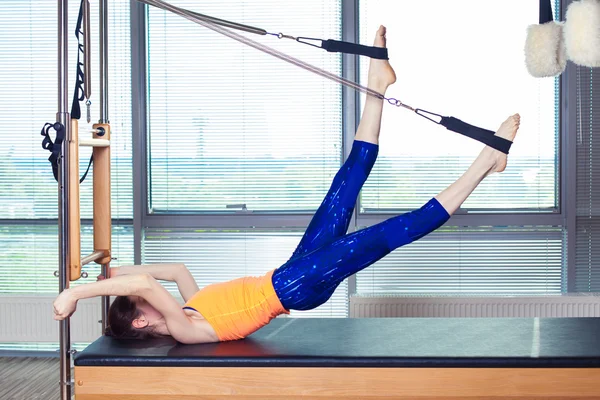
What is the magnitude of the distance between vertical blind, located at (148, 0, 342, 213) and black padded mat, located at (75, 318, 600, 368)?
1.41m

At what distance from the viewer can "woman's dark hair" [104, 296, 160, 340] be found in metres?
2.40

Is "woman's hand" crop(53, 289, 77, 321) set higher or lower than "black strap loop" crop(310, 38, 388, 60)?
lower

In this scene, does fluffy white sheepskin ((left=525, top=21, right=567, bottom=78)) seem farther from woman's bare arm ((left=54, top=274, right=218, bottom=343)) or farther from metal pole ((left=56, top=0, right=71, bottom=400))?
metal pole ((left=56, top=0, right=71, bottom=400))

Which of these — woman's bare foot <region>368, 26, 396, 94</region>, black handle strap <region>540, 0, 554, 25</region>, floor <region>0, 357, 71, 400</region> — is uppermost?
black handle strap <region>540, 0, 554, 25</region>

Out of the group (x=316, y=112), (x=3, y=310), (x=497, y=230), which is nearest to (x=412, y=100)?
(x=316, y=112)

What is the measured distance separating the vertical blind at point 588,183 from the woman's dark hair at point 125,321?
2493 millimetres

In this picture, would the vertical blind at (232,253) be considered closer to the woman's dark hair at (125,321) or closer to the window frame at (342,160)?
the window frame at (342,160)

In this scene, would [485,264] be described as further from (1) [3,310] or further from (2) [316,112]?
(1) [3,310]

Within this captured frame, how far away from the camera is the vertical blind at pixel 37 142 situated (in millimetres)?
3934

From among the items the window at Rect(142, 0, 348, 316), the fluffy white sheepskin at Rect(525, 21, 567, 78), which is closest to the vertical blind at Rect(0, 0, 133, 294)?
the window at Rect(142, 0, 348, 316)

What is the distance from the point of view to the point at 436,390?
2143 mm

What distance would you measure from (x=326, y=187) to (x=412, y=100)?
68 centimetres

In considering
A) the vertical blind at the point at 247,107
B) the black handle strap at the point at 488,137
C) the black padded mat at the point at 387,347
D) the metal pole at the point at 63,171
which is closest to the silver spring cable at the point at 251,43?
the black handle strap at the point at 488,137

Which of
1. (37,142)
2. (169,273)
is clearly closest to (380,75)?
(169,273)
